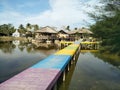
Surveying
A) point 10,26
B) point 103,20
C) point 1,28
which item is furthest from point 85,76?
point 10,26

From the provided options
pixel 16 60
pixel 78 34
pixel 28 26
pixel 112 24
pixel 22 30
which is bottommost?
pixel 16 60

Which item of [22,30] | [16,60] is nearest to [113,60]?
[16,60]

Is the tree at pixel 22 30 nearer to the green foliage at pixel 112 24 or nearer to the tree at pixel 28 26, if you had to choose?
the tree at pixel 28 26

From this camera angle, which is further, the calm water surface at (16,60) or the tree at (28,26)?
the tree at (28,26)

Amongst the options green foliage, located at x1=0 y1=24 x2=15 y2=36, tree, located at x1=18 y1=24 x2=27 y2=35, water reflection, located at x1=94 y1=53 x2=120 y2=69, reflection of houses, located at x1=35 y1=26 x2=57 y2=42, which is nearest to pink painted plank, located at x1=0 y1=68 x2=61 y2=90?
water reflection, located at x1=94 y1=53 x2=120 y2=69

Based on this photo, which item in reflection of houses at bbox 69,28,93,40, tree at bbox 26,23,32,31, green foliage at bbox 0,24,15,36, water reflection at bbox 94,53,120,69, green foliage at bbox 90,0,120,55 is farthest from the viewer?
tree at bbox 26,23,32,31

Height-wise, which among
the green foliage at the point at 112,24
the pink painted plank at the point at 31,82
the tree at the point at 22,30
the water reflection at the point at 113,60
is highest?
the tree at the point at 22,30

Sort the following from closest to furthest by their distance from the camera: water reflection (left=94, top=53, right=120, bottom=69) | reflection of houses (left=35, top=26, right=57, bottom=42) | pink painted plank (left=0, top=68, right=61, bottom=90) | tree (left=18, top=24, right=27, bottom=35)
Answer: pink painted plank (left=0, top=68, right=61, bottom=90) → water reflection (left=94, top=53, right=120, bottom=69) → reflection of houses (left=35, top=26, right=57, bottom=42) → tree (left=18, top=24, right=27, bottom=35)

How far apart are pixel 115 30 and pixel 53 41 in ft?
107

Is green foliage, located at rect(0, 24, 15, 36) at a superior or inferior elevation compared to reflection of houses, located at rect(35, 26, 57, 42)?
superior

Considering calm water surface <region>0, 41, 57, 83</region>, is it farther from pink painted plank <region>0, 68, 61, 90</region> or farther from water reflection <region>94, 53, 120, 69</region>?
water reflection <region>94, 53, 120, 69</region>

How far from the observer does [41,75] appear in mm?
5863

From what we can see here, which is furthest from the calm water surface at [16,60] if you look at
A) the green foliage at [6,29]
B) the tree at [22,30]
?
the tree at [22,30]

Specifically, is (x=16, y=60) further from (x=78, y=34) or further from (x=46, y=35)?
(x=78, y=34)
